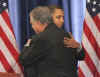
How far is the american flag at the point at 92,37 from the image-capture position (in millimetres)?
2652

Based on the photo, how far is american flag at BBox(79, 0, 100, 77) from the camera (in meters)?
2.65

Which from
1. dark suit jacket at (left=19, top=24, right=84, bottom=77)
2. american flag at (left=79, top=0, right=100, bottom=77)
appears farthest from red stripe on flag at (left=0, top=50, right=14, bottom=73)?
dark suit jacket at (left=19, top=24, right=84, bottom=77)

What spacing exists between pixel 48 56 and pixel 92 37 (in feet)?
3.32

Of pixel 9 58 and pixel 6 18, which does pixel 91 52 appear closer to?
pixel 9 58

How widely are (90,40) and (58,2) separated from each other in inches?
25.4

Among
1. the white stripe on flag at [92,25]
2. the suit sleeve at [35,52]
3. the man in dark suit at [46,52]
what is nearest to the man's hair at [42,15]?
the man in dark suit at [46,52]

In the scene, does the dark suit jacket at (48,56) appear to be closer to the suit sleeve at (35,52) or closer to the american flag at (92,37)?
the suit sleeve at (35,52)

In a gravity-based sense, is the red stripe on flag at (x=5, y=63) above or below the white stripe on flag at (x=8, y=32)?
below

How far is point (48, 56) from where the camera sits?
5.84ft

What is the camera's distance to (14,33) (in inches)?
116

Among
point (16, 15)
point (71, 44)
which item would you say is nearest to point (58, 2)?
point (16, 15)

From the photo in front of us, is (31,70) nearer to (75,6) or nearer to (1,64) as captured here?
(1,64)

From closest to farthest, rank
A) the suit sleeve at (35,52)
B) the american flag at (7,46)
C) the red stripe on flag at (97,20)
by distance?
the suit sleeve at (35,52) < the red stripe on flag at (97,20) < the american flag at (7,46)

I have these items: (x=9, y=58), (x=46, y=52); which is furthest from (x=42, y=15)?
(x=9, y=58)
